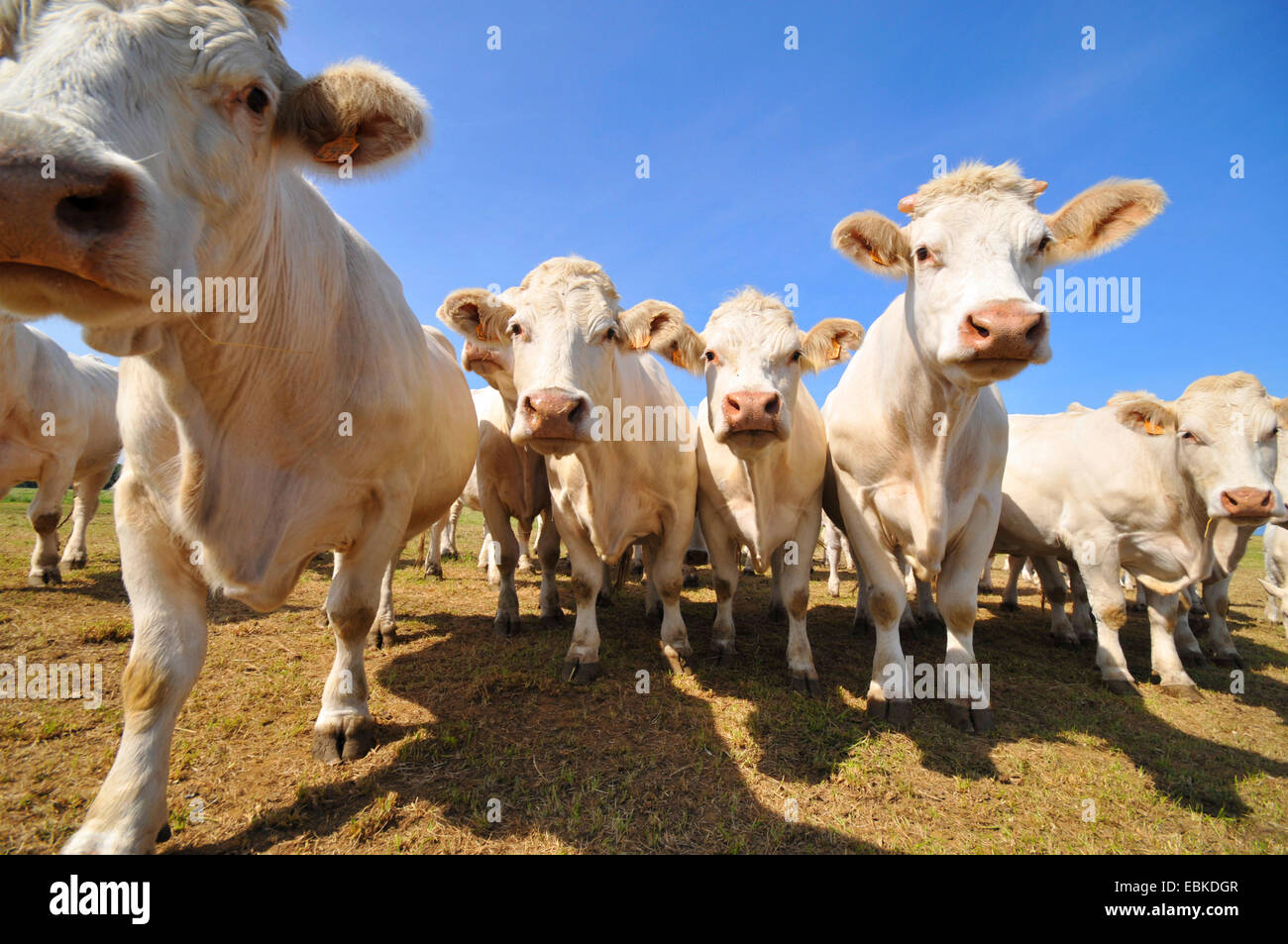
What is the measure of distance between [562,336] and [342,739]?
2.82 metres

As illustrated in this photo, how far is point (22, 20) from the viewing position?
163 cm

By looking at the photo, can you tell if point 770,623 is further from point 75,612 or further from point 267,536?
point 75,612

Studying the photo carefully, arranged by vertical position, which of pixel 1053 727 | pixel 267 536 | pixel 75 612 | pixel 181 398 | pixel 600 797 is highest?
pixel 181 398

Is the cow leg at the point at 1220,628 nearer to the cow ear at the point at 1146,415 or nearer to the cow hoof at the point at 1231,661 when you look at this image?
the cow hoof at the point at 1231,661

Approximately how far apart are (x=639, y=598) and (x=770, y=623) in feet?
6.65

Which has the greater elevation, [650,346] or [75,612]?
[650,346]

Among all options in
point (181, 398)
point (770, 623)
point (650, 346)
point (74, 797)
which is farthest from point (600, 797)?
point (770, 623)

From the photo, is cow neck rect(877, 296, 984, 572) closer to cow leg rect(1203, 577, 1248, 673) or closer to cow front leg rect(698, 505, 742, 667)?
cow front leg rect(698, 505, 742, 667)

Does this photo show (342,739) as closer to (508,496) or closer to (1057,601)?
(508,496)

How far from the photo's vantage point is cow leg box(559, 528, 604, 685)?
4.34 meters

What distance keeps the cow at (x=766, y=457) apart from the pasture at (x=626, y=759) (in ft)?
2.40

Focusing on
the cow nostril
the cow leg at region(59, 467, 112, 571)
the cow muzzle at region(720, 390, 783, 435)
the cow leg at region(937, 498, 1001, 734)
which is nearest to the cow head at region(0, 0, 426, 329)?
the cow nostril

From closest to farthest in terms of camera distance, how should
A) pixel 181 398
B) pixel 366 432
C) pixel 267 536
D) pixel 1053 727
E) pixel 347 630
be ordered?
pixel 181 398
pixel 267 536
pixel 366 432
pixel 347 630
pixel 1053 727

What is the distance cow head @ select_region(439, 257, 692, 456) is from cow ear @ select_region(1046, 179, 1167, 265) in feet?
8.66
